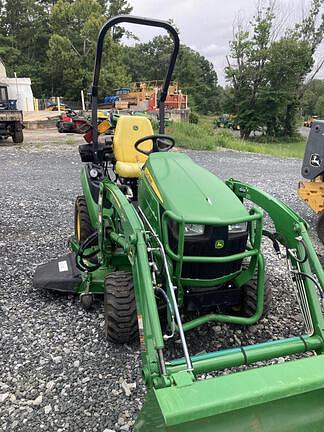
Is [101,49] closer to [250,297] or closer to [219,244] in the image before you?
[219,244]

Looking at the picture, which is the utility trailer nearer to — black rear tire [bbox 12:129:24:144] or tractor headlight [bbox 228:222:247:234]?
black rear tire [bbox 12:129:24:144]

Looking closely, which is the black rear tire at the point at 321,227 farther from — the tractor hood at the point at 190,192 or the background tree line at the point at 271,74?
the background tree line at the point at 271,74

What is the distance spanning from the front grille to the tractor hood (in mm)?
83

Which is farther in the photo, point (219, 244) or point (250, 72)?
point (250, 72)

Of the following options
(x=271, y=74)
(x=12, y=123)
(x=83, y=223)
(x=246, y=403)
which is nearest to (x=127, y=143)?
(x=83, y=223)

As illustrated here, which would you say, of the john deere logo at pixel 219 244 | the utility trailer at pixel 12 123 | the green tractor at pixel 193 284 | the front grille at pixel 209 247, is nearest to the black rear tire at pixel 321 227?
the green tractor at pixel 193 284

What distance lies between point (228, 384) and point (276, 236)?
1.44 m

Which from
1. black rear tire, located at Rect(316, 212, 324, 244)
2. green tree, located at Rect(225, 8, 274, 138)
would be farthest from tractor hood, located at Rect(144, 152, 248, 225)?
green tree, located at Rect(225, 8, 274, 138)

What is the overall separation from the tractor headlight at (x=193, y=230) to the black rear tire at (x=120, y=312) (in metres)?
0.58

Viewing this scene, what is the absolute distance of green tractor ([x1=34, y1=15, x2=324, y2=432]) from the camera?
155cm

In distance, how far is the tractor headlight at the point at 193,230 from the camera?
2.29m

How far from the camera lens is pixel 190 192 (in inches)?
100.0

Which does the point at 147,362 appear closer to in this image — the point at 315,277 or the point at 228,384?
the point at 228,384

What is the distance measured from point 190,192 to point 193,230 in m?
0.32
